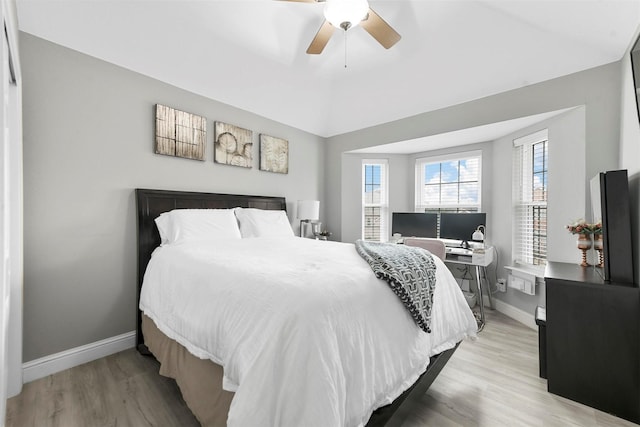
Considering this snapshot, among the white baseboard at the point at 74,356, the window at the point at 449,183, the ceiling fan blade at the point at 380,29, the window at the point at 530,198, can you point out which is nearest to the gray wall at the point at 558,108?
the window at the point at 530,198

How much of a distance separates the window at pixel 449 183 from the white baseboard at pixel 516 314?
1.24m

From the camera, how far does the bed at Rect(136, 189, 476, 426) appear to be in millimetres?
983

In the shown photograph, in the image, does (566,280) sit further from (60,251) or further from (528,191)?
(60,251)

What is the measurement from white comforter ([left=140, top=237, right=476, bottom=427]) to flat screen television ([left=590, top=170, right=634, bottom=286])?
0.97 metres

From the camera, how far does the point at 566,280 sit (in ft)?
6.16

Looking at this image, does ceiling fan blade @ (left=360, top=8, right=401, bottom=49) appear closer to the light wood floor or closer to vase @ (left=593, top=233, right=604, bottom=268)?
vase @ (left=593, top=233, right=604, bottom=268)

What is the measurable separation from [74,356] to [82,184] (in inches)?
54.4

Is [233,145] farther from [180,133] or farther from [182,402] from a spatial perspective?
[182,402]

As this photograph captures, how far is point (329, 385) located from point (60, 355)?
2435 mm

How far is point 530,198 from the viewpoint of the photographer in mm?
3270

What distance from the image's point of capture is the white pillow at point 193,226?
248 cm

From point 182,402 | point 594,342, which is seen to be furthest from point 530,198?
point 182,402

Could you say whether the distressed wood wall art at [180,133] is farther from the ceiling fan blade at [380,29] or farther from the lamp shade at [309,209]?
the ceiling fan blade at [380,29]

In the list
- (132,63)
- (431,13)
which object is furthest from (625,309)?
(132,63)
